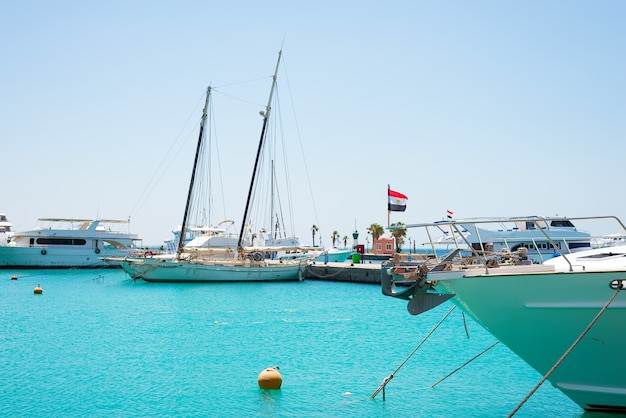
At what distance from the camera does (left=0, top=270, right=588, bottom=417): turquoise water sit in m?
13.6

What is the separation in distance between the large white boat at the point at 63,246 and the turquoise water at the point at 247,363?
36.0 meters

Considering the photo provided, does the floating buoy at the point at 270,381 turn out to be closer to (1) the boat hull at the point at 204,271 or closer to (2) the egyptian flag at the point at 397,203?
(2) the egyptian flag at the point at 397,203

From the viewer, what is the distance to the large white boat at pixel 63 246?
67.7 meters

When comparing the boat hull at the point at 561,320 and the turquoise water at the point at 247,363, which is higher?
the boat hull at the point at 561,320

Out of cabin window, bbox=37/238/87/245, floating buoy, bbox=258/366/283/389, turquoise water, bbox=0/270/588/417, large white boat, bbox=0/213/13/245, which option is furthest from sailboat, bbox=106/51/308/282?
floating buoy, bbox=258/366/283/389

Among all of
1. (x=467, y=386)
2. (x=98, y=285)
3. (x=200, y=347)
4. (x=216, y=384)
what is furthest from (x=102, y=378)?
(x=98, y=285)

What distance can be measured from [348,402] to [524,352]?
14.9ft

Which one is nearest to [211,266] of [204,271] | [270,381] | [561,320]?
[204,271]

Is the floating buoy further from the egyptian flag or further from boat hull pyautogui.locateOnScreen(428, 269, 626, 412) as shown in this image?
boat hull pyautogui.locateOnScreen(428, 269, 626, 412)

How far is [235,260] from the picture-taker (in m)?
52.6

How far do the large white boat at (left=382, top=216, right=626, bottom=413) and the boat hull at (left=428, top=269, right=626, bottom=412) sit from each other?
0.02 metres

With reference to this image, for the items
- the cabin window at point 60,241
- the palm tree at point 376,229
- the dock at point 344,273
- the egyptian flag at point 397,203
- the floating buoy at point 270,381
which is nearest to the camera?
the floating buoy at point 270,381

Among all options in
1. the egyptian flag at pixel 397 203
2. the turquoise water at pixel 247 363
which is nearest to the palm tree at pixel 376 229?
the turquoise water at pixel 247 363

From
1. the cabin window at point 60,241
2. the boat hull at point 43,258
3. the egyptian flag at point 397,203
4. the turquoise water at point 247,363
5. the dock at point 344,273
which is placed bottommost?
the turquoise water at point 247,363
